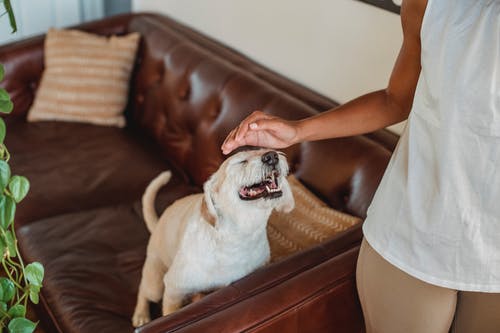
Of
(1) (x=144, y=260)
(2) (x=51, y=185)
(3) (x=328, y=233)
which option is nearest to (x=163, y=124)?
(2) (x=51, y=185)

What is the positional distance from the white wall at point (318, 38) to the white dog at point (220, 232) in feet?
2.05

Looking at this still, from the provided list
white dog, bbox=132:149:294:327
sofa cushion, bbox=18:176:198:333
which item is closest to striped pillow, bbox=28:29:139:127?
sofa cushion, bbox=18:176:198:333

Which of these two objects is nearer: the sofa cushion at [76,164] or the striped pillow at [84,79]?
the sofa cushion at [76,164]

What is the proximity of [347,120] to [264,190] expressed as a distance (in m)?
0.32

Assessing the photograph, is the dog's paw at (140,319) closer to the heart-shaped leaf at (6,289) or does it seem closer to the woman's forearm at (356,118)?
the heart-shaped leaf at (6,289)

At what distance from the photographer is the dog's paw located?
1751 mm

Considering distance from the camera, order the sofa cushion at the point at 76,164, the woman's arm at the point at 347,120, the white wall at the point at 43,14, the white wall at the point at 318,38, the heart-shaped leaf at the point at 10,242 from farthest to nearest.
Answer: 1. the white wall at the point at 43,14
2. the sofa cushion at the point at 76,164
3. the white wall at the point at 318,38
4. the woman's arm at the point at 347,120
5. the heart-shaped leaf at the point at 10,242

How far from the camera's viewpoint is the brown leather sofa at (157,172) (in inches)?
54.5

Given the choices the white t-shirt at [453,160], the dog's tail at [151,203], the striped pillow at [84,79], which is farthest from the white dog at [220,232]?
the striped pillow at [84,79]

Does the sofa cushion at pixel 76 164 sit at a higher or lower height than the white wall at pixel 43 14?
lower

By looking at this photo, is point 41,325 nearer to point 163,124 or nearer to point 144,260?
point 144,260

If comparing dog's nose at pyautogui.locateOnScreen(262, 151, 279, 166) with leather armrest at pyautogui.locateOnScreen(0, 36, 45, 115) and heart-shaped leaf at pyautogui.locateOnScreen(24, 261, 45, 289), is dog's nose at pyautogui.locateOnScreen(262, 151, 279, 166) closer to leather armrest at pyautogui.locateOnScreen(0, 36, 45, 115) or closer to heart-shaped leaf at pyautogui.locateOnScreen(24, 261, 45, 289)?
heart-shaped leaf at pyautogui.locateOnScreen(24, 261, 45, 289)

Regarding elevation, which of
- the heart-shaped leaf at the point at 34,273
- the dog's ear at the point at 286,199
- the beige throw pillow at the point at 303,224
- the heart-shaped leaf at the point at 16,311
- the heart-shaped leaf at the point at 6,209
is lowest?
the beige throw pillow at the point at 303,224

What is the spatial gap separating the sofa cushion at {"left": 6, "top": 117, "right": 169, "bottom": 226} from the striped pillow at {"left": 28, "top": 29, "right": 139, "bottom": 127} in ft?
0.20
